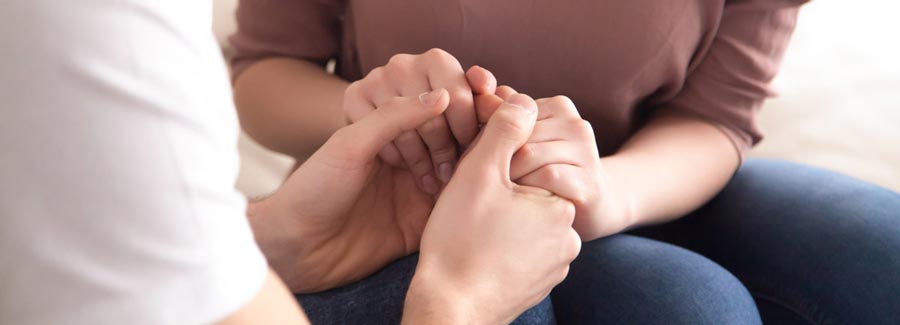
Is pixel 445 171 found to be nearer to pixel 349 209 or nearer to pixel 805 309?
pixel 349 209

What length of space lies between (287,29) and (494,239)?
0.38 meters

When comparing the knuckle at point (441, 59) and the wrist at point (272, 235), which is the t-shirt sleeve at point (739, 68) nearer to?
the knuckle at point (441, 59)

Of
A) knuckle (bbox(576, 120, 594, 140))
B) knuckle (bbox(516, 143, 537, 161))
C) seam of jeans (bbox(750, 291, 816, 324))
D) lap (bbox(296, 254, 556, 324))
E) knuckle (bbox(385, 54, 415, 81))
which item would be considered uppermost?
knuckle (bbox(385, 54, 415, 81))

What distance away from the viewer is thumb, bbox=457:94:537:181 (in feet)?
2.00

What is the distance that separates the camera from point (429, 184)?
0.70 meters

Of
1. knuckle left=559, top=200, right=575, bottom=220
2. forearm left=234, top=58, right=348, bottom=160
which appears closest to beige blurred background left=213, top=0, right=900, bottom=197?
forearm left=234, top=58, right=348, bottom=160

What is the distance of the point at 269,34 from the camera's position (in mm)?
865

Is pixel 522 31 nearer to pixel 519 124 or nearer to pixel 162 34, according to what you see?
pixel 519 124

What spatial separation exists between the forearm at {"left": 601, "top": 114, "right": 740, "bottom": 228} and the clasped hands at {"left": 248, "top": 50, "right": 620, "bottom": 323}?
0.06 meters

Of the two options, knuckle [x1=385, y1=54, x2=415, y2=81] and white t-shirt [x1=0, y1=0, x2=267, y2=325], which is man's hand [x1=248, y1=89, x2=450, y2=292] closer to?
knuckle [x1=385, y1=54, x2=415, y2=81]

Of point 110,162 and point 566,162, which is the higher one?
point 110,162

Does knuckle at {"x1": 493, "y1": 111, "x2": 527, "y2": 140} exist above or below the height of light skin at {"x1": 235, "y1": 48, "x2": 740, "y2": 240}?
above

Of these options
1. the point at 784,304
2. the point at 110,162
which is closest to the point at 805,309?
the point at 784,304

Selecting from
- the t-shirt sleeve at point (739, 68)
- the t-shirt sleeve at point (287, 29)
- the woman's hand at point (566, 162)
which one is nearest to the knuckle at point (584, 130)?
the woman's hand at point (566, 162)
